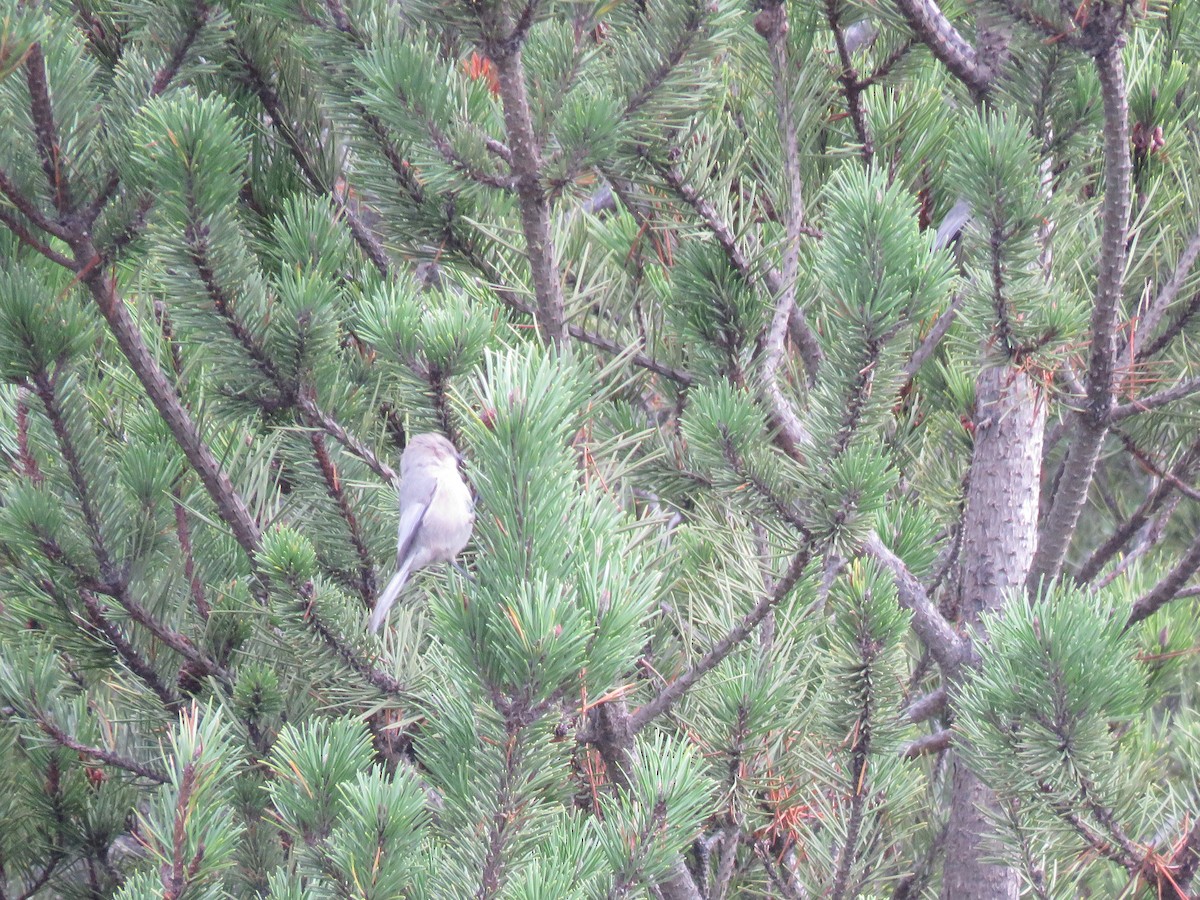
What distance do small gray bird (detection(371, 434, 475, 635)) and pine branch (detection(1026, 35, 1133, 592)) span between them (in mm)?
913

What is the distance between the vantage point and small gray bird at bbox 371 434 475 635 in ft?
6.04

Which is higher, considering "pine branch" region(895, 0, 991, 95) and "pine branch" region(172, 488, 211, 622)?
"pine branch" region(895, 0, 991, 95)

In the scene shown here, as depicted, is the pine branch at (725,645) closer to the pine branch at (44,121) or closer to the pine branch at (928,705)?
the pine branch at (928,705)

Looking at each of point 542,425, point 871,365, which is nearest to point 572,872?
point 542,425

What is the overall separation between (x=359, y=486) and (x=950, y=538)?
A: 147cm

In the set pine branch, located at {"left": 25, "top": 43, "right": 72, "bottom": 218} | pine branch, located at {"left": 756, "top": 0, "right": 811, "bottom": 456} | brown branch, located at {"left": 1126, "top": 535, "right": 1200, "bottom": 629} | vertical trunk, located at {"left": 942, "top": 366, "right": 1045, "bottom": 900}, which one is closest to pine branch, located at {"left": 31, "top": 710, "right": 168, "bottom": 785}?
pine branch, located at {"left": 25, "top": 43, "right": 72, "bottom": 218}

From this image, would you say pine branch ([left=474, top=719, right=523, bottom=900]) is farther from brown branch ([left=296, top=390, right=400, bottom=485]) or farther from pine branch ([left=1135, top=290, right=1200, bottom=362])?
pine branch ([left=1135, top=290, right=1200, bottom=362])

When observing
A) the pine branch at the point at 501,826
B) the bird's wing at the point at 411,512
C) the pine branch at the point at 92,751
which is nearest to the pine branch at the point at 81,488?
the pine branch at the point at 92,751

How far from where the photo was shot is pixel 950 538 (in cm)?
272

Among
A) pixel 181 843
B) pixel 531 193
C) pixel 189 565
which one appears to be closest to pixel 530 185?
pixel 531 193

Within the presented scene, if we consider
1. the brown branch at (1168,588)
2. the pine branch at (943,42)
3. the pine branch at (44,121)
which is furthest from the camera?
the brown branch at (1168,588)

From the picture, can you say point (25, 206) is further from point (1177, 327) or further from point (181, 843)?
point (1177, 327)

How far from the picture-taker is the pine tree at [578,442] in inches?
49.9

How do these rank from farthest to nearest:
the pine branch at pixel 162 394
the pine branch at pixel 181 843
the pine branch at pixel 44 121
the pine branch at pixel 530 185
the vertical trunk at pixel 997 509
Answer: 1. the vertical trunk at pixel 997 509
2. the pine branch at pixel 162 394
3. the pine branch at pixel 44 121
4. the pine branch at pixel 530 185
5. the pine branch at pixel 181 843
